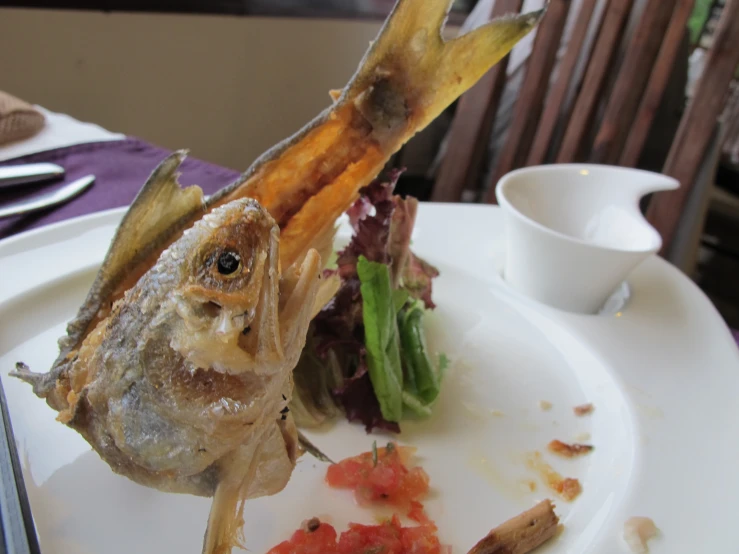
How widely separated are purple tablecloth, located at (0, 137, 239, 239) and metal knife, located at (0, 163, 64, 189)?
17 millimetres

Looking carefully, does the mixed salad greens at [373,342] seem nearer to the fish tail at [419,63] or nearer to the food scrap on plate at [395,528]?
the food scrap on plate at [395,528]

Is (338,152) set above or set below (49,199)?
above

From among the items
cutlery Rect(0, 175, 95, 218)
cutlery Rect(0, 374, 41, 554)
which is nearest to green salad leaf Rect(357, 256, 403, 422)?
cutlery Rect(0, 374, 41, 554)

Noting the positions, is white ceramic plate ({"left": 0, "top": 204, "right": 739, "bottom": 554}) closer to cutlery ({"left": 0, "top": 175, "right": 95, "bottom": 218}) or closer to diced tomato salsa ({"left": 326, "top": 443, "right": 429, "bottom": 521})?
diced tomato salsa ({"left": 326, "top": 443, "right": 429, "bottom": 521})

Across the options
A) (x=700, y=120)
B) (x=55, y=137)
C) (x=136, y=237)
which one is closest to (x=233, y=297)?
(x=136, y=237)

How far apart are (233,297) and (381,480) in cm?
40

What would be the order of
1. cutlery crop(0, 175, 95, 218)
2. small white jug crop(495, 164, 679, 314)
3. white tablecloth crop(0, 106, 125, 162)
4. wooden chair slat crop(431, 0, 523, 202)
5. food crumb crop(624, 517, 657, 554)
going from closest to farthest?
food crumb crop(624, 517, 657, 554), small white jug crop(495, 164, 679, 314), cutlery crop(0, 175, 95, 218), white tablecloth crop(0, 106, 125, 162), wooden chair slat crop(431, 0, 523, 202)

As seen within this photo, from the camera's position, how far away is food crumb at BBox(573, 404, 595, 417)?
96 cm

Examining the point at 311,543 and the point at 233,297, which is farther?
the point at 311,543

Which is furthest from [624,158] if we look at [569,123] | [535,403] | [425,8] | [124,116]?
[124,116]

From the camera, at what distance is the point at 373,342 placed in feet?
3.12

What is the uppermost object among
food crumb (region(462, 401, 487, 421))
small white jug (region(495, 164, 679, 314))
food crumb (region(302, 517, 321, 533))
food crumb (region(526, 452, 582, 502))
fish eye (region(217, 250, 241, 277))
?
fish eye (region(217, 250, 241, 277))

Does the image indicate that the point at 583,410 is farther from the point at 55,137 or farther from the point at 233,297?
the point at 55,137

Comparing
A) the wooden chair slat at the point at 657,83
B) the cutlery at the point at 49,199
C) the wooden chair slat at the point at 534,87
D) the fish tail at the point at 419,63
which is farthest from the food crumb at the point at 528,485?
the wooden chair slat at the point at 534,87
